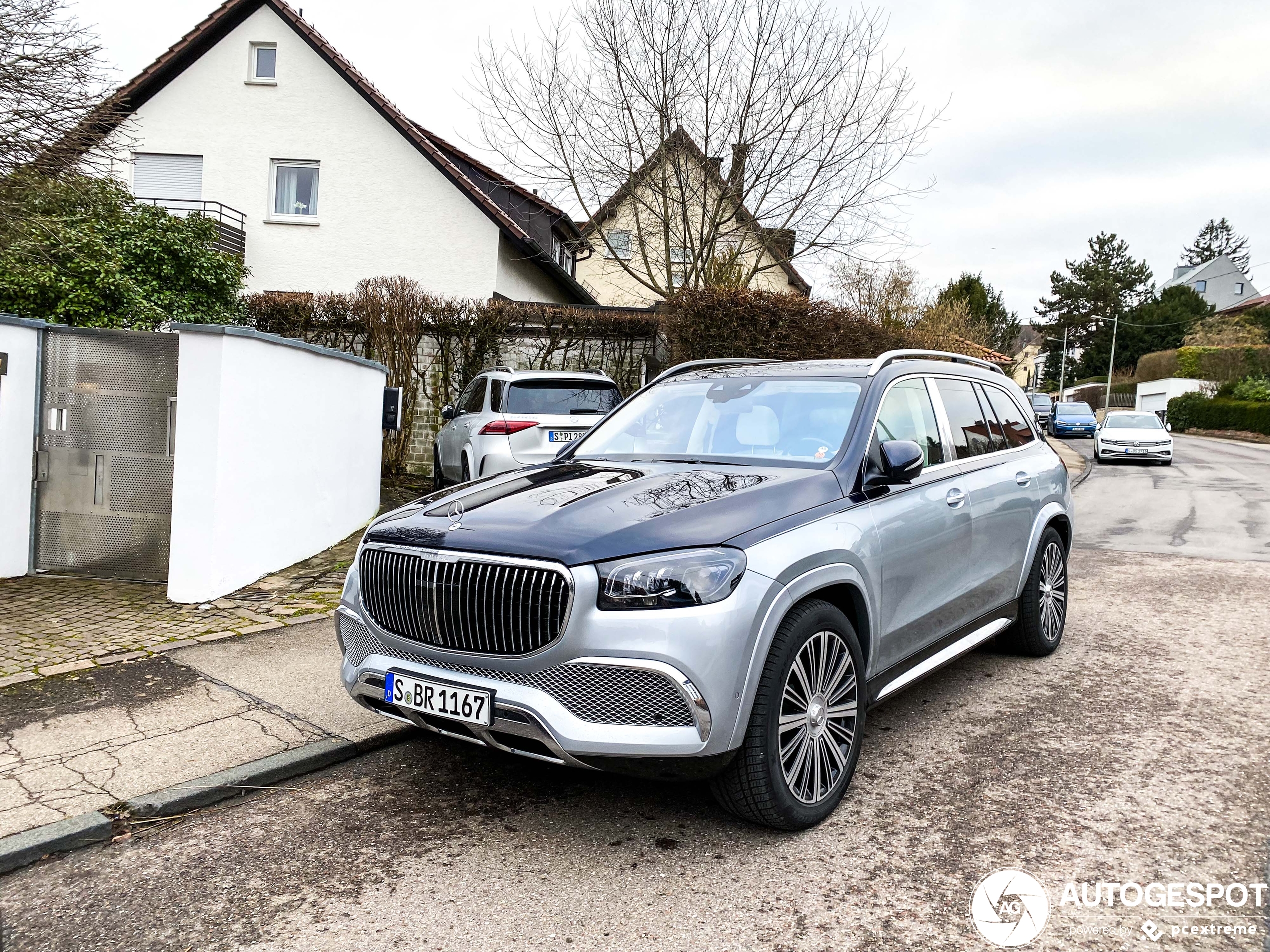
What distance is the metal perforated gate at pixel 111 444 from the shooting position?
6.83 metres

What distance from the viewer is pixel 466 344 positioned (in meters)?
14.2

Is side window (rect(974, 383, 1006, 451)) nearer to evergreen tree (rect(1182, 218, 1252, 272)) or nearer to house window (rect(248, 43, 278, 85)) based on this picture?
house window (rect(248, 43, 278, 85))

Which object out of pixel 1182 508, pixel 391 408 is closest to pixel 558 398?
pixel 391 408

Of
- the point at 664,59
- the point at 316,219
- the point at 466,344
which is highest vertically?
the point at 664,59

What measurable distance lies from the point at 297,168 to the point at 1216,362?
1689 inches

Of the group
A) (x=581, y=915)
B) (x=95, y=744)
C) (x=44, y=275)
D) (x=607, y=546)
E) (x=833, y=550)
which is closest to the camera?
(x=581, y=915)

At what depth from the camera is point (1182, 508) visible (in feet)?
48.8

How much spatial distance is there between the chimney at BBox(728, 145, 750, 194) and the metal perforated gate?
436 inches

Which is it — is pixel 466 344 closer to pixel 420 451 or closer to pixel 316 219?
pixel 420 451

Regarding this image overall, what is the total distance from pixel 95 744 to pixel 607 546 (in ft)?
8.95

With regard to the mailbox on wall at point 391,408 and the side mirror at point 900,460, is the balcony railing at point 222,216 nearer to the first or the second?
the mailbox on wall at point 391,408

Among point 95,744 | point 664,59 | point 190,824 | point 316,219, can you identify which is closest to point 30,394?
point 95,744

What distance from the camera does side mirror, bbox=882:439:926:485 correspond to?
392cm

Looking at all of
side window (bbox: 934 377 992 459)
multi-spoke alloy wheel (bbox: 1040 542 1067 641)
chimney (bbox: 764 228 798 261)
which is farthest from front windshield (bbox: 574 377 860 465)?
chimney (bbox: 764 228 798 261)
